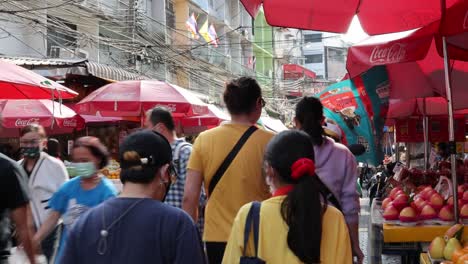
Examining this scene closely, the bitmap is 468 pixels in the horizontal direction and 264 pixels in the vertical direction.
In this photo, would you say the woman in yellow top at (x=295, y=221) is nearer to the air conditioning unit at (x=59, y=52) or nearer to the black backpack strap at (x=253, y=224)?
the black backpack strap at (x=253, y=224)

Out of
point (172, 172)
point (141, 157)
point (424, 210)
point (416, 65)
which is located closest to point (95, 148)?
point (172, 172)

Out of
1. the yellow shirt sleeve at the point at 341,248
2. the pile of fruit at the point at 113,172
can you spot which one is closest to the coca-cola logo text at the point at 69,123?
the pile of fruit at the point at 113,172

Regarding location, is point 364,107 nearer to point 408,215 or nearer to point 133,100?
point 133,100

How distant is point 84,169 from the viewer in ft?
14.4

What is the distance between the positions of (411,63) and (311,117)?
3876 mm

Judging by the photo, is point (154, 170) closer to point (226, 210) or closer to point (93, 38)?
point (226, 210)

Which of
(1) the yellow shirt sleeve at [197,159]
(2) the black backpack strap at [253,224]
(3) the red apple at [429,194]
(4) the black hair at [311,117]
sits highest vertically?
(4) the black hair at [311,117]

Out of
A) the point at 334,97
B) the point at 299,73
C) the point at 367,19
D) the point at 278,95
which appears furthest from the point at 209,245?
the point at 299,73

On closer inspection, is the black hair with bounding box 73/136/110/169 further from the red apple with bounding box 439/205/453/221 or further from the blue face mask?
the red apple with bounding box 439/205/453/221

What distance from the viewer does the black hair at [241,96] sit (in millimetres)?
3965

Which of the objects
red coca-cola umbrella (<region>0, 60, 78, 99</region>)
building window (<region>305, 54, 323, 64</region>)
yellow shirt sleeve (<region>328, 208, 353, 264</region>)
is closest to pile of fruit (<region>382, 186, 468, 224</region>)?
yellow shirt sleeve (<region>328, 208, 353, 264</region>)

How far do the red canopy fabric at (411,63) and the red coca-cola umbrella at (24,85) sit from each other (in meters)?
3.22

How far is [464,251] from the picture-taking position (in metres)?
3.61

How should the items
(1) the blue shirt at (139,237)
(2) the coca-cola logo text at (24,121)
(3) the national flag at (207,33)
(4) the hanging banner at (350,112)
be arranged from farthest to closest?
1. (3) the national flag at (207,33)
2. (2) the coca-cola logo text at (24,121)
3. (4) the hanging banner at (350,112)
4. (1) the blue shirt at (139,237)
